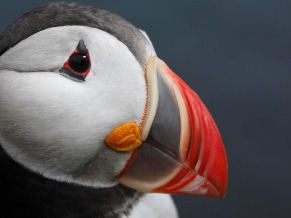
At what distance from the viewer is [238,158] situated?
2068 mm

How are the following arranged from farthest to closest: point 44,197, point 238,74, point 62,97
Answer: point 238,74 → point 44,197 → point 62,97

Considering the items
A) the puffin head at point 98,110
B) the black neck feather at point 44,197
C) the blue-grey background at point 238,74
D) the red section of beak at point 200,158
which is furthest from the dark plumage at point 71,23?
the blue-grey background at point 238,74

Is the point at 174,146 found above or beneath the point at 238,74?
above

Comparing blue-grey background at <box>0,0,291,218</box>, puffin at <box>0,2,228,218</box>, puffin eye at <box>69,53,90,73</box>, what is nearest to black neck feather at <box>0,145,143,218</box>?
puffin at <box>0,2,228,218</box>

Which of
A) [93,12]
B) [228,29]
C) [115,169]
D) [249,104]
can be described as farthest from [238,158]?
[93,12]

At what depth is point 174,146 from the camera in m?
1.04

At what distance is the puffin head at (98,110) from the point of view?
939 mm

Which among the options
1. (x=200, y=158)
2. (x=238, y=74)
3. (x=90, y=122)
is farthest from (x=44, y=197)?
(x=238, y=74)

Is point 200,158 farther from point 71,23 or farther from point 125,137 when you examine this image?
point 71,23

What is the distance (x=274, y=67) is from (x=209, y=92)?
303 mm

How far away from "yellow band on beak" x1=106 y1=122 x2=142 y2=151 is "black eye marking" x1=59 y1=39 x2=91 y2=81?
13cm

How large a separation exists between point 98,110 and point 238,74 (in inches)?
51.5

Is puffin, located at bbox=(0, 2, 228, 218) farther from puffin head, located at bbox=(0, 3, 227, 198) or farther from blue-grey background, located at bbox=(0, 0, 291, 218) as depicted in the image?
blue-grey background, located at bbox=(0, 0, 291, 218)

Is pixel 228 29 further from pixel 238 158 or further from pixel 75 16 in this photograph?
pixel 75 16
